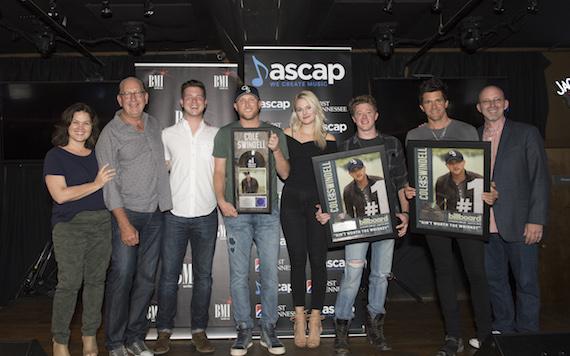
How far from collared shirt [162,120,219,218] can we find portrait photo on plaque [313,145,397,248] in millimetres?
822

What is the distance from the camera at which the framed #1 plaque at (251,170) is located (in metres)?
2.87

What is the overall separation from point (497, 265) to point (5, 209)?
587 centimetres

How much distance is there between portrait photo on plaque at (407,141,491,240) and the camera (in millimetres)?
2689

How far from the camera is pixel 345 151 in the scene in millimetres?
2842

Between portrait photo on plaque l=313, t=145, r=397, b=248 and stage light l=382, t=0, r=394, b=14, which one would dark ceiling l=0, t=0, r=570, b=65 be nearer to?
stage light l=382, t=0, r=394, b=14

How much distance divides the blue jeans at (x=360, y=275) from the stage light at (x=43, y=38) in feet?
13.8

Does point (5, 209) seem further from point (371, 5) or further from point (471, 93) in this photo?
point (471, 93)

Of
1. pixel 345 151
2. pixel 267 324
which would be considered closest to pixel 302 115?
pixel 345 151

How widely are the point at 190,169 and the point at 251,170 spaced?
18.9 inches

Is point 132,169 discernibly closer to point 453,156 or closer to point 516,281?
point 453,156

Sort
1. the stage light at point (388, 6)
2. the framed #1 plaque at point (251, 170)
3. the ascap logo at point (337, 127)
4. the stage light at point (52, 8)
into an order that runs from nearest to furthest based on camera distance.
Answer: the framed #1 plaque at point (251, 170), the ascap logo at point (337, 127), the stage light at point (52, 8), the stage light at point (388, 6)

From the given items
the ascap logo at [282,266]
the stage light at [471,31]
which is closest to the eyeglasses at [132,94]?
the ascap logo at [282,266]

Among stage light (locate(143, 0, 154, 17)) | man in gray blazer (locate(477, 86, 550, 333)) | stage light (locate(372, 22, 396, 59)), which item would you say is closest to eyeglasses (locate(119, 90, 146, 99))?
stage light (locate(143, 0, 154, 17))

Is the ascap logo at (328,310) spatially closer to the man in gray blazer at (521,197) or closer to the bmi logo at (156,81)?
the man in gray blazer at (521,197)
